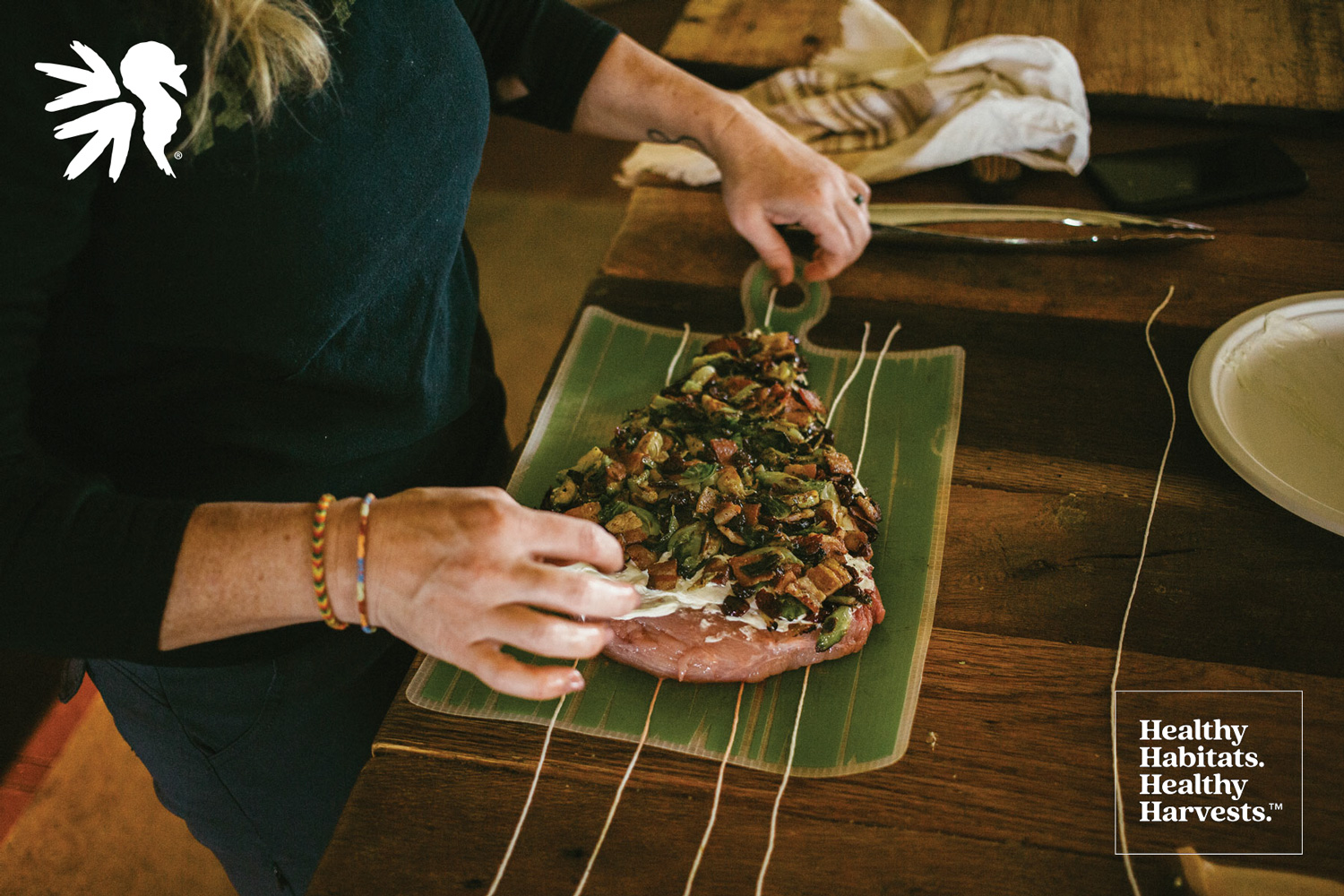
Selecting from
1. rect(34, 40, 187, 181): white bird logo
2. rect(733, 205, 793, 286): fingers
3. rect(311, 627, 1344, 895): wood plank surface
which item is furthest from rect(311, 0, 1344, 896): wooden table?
rect(34, 40, 187, 181): white bird logo

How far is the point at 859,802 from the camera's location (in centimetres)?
82

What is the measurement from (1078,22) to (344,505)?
1690 mm

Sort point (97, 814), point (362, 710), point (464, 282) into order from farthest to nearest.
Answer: point (97, 814)
point (464, 282)
point (362, 710)

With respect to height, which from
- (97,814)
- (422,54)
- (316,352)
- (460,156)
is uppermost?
(422,54)

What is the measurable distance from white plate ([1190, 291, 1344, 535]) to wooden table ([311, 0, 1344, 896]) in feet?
0.15

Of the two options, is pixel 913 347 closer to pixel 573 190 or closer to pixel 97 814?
pixel 97 814

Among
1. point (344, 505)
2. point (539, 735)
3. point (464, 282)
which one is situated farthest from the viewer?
point (464, 282)

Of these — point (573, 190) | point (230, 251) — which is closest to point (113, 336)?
point (230, 251)

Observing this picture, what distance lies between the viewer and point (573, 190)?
144 inches

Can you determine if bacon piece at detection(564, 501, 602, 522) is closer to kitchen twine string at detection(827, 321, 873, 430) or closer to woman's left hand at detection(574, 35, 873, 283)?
kitchen twine string at detection(827, 321, 873, 430)

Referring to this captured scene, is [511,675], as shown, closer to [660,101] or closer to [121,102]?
[121,102]

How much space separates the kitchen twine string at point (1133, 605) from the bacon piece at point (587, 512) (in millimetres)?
564

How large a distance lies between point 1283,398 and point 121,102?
50.9 inches

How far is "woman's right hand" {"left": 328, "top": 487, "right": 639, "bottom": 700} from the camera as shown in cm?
71
